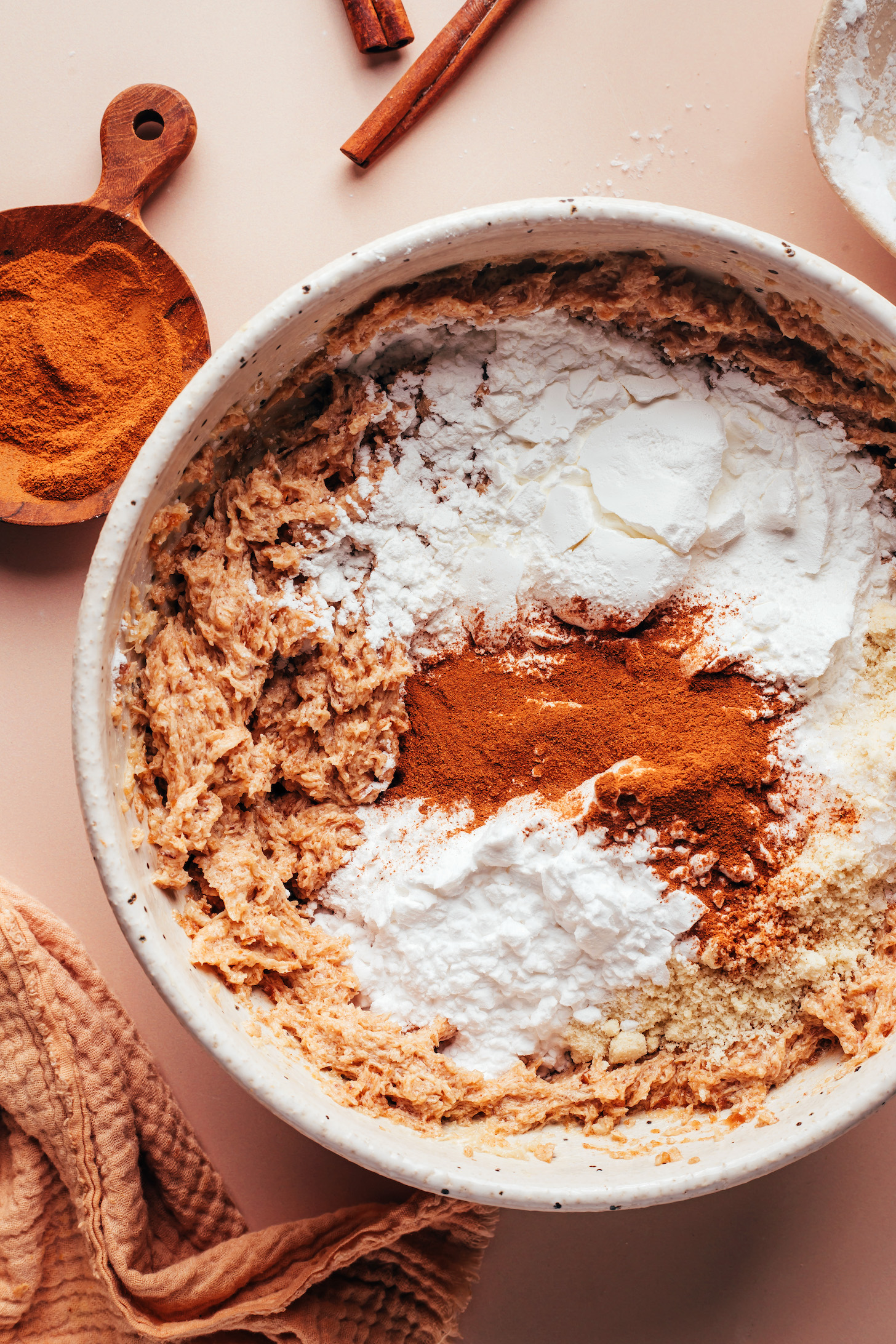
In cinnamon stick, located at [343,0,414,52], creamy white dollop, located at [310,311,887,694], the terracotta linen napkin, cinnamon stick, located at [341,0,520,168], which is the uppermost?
cinnamon stick, located at [343,0,414,52]

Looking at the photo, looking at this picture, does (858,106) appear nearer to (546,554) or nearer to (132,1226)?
(546,554)

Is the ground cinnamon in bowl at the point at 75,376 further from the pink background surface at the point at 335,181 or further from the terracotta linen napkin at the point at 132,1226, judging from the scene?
the terracotta linen napkin at the point at 132,1226

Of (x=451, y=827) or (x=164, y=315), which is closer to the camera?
(x=451, y=827)

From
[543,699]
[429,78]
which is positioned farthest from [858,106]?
[543,699]

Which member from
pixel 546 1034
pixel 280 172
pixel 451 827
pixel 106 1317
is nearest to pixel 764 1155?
pixel 546 1034

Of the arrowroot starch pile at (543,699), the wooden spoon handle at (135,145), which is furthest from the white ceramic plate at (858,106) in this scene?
the wooden spoon handle at (135,145)

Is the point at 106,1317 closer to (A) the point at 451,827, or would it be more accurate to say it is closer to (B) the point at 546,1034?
(B) the point at 546,1034

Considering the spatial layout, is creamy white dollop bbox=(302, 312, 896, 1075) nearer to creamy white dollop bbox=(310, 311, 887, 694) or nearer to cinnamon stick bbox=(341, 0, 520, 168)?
creamy white dollop bbox=(310, 311, 887, 694)

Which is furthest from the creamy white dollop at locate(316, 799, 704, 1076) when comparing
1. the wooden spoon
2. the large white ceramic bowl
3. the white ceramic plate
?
the white ceramic plate
